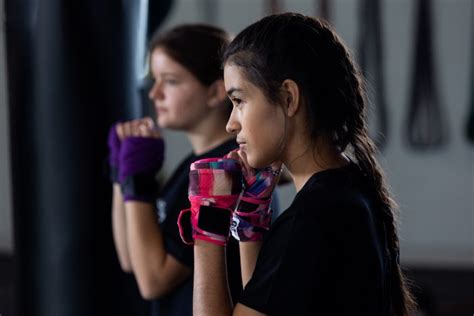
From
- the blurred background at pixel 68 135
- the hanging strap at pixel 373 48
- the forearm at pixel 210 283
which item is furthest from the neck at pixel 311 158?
the hanging strap at pixel 373 48

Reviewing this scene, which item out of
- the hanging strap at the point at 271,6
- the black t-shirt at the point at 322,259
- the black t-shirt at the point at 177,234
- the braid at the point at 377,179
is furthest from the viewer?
the hanging strap at the point at 271,6

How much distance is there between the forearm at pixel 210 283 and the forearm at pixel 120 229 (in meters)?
0.54

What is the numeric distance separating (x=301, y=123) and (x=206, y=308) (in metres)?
0.25

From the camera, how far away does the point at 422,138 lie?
3.57 meters

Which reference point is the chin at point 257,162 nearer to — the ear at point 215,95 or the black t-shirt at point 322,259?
the black t-shirt at point 322,259

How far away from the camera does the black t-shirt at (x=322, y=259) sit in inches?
36.2

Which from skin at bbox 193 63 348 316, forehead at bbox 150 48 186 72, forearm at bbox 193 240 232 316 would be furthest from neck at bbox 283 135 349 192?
forehead at bbox 150 48 186 72

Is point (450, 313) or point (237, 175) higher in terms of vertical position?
point (237, 175)

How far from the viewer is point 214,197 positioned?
3.48 ft

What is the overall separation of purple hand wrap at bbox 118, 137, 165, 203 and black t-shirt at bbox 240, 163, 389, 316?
597mm

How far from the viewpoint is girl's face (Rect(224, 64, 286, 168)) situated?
98 cm

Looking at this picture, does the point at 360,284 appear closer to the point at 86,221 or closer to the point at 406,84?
the point at 86,221

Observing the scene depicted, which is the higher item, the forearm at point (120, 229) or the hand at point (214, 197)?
the hand at point (214, 197)

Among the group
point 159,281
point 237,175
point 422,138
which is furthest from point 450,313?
point 237,175
